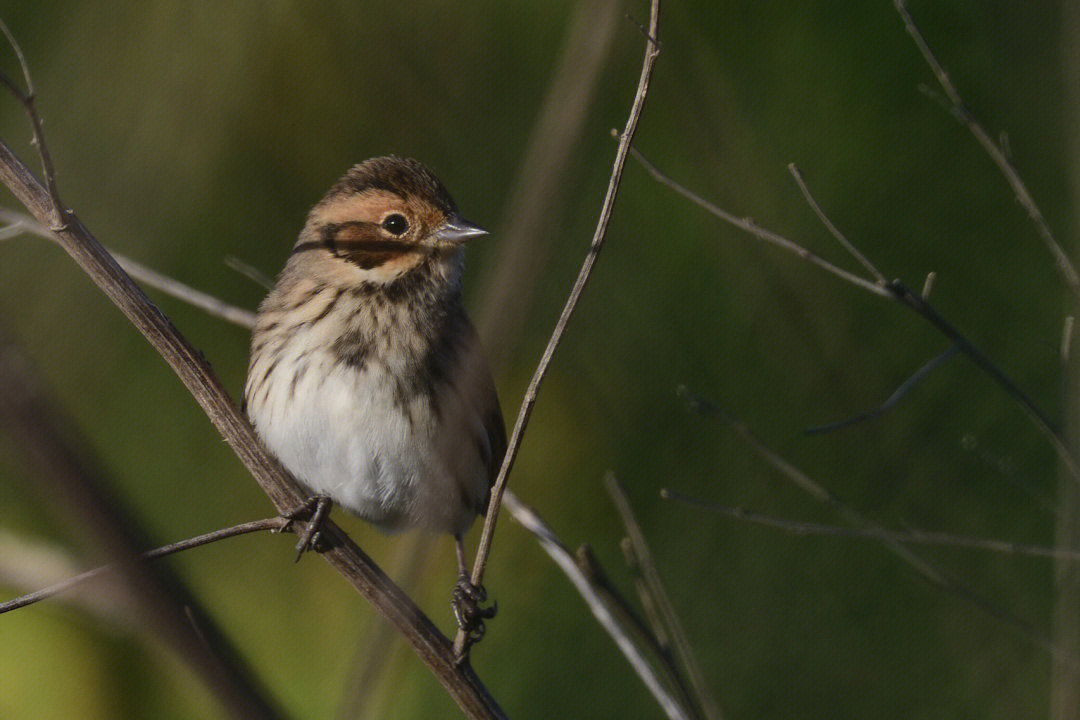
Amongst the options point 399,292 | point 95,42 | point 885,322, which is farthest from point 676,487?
point 95,42

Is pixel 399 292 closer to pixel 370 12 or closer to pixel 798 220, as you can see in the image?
pixel 798 220

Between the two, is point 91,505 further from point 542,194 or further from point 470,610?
point 470,610

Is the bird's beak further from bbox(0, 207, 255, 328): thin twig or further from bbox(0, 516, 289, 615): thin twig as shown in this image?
bbox(0, 516, 289, 615): thin twig

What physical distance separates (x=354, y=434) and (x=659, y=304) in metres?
1.62

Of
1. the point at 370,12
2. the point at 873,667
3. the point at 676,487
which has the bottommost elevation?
the point at 873,667

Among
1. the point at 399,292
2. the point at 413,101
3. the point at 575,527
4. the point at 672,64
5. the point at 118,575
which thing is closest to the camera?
the point at 118,575

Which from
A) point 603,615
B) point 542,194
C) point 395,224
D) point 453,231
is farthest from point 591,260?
point 395,224

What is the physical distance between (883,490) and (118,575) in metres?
3.62

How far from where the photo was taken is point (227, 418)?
2572 mm

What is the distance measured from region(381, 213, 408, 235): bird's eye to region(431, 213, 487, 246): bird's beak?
92 millimetres

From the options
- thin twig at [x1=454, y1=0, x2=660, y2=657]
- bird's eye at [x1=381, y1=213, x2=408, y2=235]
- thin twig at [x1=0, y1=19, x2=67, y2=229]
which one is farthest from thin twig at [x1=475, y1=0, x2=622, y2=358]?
bird's eye at [x1=381, y1=213, x2=408, y2=235]

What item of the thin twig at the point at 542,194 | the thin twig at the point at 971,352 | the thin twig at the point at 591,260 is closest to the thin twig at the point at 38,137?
the thin twig at the point at 542,194

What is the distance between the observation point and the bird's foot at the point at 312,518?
2729 millimetres

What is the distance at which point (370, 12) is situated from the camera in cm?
490
